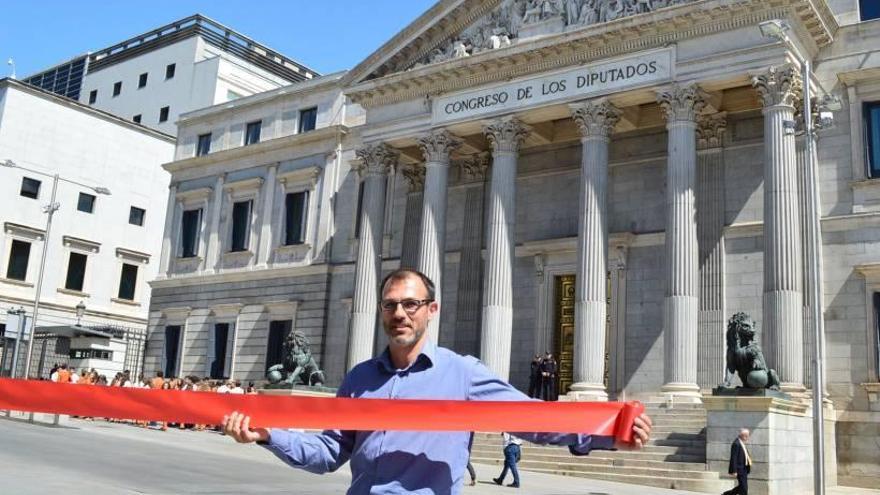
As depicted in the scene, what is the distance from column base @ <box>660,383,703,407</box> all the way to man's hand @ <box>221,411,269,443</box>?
2105cm

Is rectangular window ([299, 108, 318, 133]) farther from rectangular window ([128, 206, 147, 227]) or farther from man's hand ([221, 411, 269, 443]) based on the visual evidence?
man's hand ([221, 411, 269, 443])

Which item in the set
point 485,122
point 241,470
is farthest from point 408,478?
point 485,122

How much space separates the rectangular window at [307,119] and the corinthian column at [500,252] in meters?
13.6

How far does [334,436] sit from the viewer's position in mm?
4164

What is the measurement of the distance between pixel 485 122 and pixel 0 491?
21.0 meters

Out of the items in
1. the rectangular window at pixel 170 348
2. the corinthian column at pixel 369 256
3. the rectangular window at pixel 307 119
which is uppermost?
the rectangular window at pixel 307 119

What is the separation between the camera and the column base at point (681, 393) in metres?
23.3

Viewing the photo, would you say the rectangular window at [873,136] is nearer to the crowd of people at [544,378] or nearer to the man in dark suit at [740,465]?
the crowd of people at [544,378]

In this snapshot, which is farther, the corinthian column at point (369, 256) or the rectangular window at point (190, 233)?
the rectangular window at point (190, 233)

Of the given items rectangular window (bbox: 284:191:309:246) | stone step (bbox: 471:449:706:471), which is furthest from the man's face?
rectangular window (bbox: 284:191:309:246)

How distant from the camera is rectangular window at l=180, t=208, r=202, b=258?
44125 mm

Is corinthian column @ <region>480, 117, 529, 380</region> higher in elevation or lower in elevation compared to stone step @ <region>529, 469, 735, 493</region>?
higher

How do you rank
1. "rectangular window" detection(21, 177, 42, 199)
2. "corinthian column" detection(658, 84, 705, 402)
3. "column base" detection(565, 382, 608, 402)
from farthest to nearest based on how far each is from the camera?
1. "rectangular window" detection(21, 177, 42, 199)
2. "column base" detection(565, 382, 608, 402)
3. "corinthian column" detection(658, 84, 705, 402)

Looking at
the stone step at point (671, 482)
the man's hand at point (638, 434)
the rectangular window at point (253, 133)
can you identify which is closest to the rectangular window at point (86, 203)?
the rectangular window at point (253, 133)
